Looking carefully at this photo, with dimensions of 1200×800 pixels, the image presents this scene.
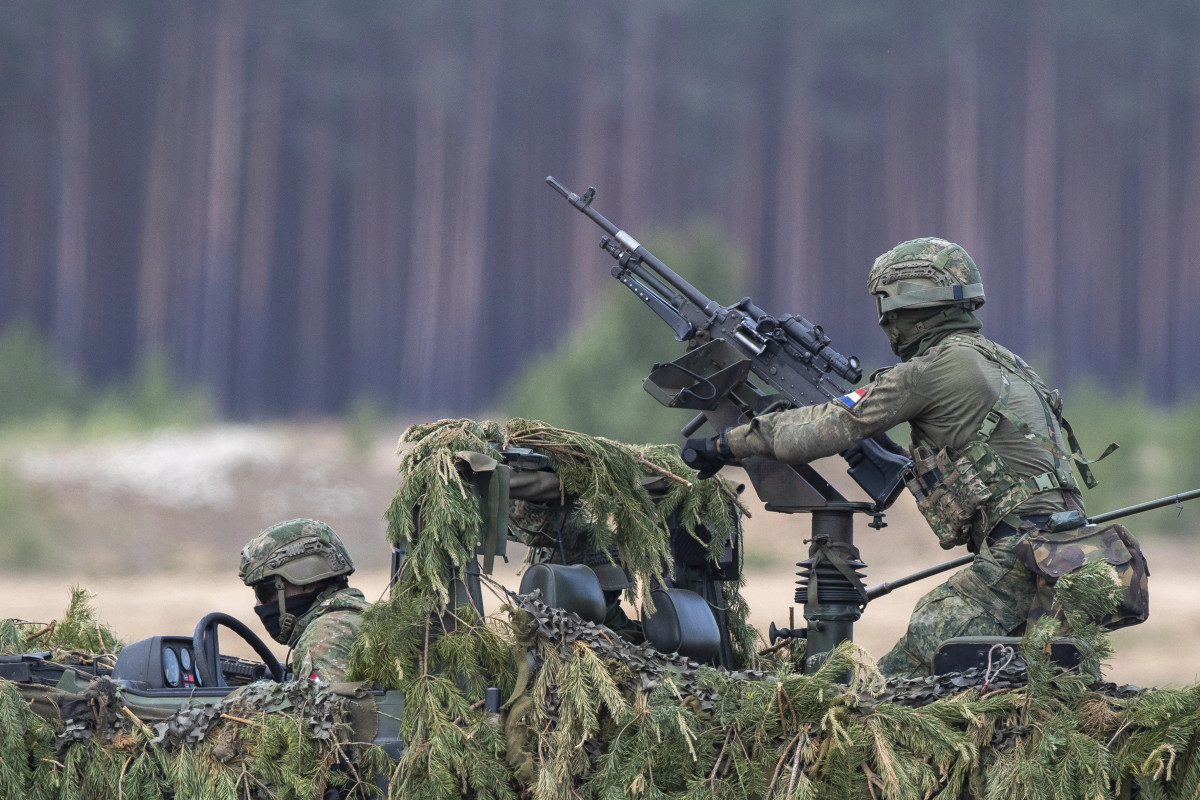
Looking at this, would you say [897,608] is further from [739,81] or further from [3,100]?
[3,100]

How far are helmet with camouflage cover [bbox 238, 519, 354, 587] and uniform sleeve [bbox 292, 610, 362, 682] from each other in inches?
15.6

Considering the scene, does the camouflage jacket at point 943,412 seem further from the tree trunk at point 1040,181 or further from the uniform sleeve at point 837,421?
the tree trunk at point 1040,181

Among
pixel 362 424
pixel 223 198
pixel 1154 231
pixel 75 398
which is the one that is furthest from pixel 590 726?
pixel 1154 231

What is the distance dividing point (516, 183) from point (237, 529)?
372 inches

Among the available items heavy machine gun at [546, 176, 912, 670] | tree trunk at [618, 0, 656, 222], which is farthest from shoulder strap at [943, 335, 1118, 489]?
tree trunk at [618, 0, 656, 222]

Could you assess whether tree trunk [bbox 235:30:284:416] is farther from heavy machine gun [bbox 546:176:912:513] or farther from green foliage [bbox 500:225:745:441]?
heavy machine gun [bbox 546:176:912:513]

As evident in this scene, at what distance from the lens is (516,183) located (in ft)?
101

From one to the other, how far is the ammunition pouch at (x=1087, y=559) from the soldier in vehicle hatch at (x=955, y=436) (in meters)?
0.07

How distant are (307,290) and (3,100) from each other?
713 centimetres

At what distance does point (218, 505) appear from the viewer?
25812 mm

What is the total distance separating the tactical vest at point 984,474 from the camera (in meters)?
5.15

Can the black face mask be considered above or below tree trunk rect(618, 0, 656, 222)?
below

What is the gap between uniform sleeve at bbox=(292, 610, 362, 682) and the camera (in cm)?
526

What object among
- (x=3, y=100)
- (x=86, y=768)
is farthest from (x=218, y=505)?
(x=86, y=768)
